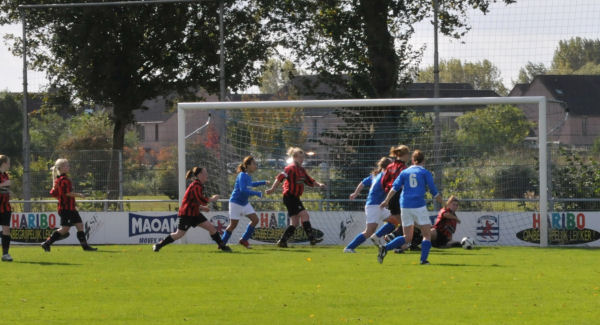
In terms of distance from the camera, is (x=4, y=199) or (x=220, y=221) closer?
(x=4, y=199)

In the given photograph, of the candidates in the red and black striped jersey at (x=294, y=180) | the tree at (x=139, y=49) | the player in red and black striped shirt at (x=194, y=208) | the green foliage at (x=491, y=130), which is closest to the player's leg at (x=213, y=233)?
the player in red and black striped shirt at (x=194, y=208)

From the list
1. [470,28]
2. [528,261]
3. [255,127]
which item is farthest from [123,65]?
[528,261]

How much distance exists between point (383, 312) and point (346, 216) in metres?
11.6

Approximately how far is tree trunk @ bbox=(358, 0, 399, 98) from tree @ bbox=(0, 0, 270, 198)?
3708 millimetres

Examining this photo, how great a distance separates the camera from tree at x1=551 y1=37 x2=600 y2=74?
24031 millimetres

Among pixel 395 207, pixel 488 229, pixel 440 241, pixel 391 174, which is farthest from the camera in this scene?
pixel 488 229

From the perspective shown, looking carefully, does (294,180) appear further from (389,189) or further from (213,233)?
(389,189)

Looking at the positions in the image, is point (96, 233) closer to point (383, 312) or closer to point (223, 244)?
point (223, 244)

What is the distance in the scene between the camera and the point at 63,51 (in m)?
29.7

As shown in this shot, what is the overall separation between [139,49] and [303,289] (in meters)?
20.0

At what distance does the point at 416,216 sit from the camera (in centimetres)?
1402

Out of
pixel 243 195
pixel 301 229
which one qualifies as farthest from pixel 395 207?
pixel 301 229

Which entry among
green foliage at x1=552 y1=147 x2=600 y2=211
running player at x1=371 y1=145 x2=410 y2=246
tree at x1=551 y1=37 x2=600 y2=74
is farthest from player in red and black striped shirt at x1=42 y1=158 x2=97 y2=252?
tree at x1=551 y1=37 x2=600 y2=74

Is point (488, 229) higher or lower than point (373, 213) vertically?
lower
